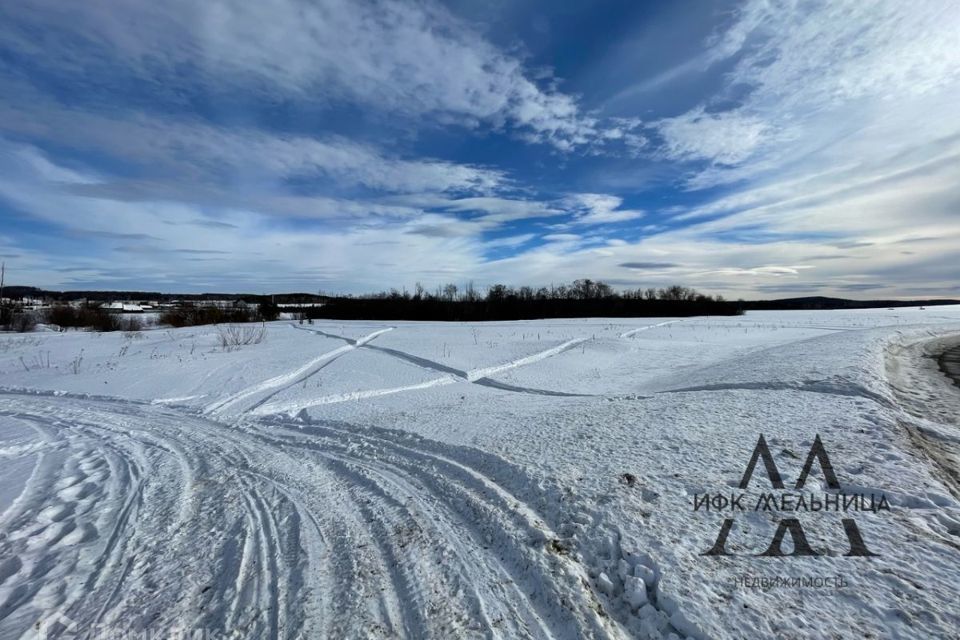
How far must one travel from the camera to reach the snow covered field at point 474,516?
270 cm

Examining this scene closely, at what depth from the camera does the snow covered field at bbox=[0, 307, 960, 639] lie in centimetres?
270

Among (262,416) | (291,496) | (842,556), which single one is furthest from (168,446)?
(842,556)

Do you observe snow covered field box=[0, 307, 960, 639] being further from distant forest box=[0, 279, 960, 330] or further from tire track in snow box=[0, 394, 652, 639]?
distant forest box=[0, 279, 960, 330]

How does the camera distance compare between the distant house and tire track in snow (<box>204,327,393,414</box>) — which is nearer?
tire track in snow (<box>204,327,393,414</box>)

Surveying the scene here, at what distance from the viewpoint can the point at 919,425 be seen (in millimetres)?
5984

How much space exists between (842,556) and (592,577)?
1.87 meters
